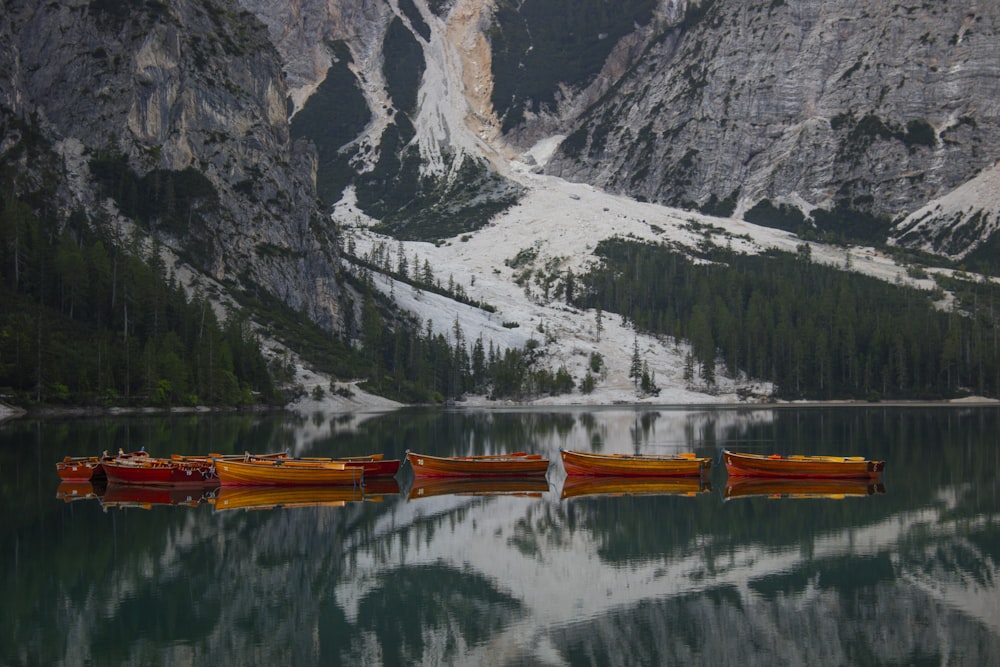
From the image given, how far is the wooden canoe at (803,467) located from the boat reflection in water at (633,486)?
2.98 m

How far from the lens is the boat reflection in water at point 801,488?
199 ft

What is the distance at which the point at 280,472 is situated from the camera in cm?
6162

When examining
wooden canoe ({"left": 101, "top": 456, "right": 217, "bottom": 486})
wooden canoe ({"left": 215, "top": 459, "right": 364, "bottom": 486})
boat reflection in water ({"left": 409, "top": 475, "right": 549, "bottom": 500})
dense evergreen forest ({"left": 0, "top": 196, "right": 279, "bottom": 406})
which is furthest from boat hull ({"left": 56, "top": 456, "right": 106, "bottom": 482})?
dense evergreen forest ({"left": 0, "top": 196, "right": 279, "bottom": 406})

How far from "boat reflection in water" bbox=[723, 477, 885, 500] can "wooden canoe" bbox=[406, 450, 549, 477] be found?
13453 millimetres

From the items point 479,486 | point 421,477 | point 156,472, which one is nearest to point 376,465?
point 421,477

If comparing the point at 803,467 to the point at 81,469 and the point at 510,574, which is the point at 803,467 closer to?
the point at 510,574

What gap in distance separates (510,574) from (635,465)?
97.7 feet

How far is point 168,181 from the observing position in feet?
611

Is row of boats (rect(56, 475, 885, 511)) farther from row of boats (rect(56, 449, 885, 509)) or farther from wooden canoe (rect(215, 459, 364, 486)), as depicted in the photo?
wooden canoe (rect(215, 459, 364, 486))

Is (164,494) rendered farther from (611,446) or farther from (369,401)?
(369,401)

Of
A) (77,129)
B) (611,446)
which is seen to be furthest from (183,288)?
(611,446)

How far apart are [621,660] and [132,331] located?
126 m

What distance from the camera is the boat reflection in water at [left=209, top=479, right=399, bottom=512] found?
184ft

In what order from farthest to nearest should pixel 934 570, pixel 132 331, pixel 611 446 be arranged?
pixel 132 331 → pixel 611 446 → pixel 934 570
